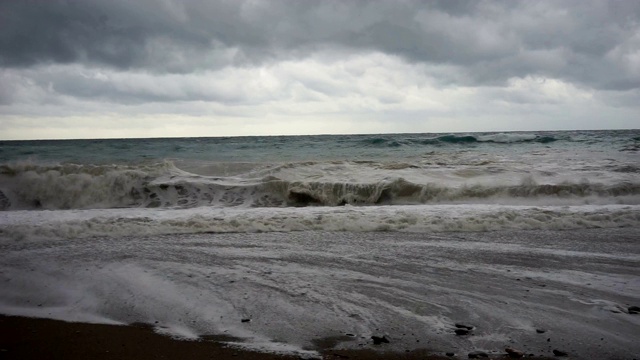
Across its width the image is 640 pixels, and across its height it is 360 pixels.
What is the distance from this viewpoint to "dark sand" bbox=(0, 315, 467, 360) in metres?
3.07

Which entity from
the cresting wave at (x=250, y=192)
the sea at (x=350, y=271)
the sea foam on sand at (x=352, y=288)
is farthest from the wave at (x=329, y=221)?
the cresting wave at (x=250, y=192)

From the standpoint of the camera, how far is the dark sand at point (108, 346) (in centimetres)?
307

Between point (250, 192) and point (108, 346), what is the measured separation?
8.86 metres

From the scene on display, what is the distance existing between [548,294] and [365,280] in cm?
174

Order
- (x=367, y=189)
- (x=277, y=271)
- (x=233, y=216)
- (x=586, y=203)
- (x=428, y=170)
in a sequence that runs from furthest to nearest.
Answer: (x=428, y=170)
(x=367, y=189)
(x=586, y=203)
(x=233, y=216)
(x=277, y=271)

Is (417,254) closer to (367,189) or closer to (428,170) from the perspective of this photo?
(367,189)

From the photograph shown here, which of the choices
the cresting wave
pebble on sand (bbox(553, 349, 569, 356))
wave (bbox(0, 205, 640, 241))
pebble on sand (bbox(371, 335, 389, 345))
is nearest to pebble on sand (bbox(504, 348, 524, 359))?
pebble on sand (bbox(553, 349, 569, 356))

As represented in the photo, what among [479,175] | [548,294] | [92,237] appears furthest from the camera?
[479,175]

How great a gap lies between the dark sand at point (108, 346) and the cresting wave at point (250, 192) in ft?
24.3

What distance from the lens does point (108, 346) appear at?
326 centimetres

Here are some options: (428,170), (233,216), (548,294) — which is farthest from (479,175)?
(548,294)

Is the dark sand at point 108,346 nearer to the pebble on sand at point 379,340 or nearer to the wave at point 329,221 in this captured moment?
the pebble on sand at point 379,340

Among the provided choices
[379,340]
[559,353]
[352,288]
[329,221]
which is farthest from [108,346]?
[329,221]

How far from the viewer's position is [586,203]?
33.6ft
